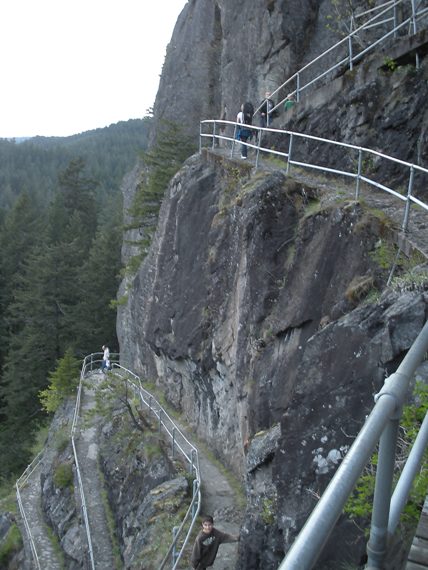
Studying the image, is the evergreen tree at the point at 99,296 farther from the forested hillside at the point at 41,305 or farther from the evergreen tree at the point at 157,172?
the evergreen tree at the point at 157,172

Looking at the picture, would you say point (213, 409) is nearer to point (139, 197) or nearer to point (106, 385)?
point (106, 385)

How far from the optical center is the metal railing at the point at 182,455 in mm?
8961

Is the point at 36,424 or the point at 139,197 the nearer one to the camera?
the point at 139,197

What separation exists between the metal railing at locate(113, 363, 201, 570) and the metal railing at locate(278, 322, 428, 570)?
6.92 metres

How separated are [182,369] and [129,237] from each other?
59.3 feet

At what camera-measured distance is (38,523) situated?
661 inches

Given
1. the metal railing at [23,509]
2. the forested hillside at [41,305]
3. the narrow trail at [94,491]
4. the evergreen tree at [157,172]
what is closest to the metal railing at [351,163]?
the evergreen tree at [157,172]

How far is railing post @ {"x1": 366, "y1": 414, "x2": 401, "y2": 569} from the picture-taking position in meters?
2.05

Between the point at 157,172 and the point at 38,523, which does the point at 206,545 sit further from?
the point at 157,172

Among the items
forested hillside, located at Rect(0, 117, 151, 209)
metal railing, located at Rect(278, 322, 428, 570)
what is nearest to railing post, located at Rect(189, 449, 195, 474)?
metal railing, located at Rect(278, 322, 428, 570)

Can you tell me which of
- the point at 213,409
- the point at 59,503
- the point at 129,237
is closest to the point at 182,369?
the point at 213,409

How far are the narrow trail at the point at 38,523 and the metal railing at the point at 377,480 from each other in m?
14.1

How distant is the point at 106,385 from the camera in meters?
17.6

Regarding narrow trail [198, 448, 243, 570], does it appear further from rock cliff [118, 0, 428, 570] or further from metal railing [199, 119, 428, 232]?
metal railing [199, 119, 428, 232]
